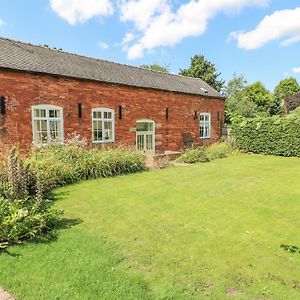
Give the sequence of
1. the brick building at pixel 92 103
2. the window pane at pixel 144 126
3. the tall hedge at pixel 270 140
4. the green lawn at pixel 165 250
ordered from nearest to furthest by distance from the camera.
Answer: the green lawn at pixel 165 250
the brick building at pixel 92 103
the window pane at pixel 144 126
the tall hedge at pixel 270 140

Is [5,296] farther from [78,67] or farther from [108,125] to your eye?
[78,67]

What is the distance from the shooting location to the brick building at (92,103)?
11430 millimetres

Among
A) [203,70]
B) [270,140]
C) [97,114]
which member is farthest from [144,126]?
[203,70]

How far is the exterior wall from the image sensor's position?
11242mm

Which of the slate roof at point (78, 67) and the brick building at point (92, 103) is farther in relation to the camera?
the slate roof at point (78, 67)

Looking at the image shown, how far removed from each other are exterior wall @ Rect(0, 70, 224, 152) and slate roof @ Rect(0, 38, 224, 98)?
32 centimetres

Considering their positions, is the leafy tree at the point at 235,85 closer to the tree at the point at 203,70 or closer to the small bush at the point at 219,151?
the tree at the point at 203,70

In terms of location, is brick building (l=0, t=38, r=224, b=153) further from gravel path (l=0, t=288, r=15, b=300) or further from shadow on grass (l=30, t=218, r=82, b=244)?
gravel path (l=0, t=288, r=15, b=300)

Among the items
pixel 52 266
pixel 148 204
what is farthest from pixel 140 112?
pixel 52 266

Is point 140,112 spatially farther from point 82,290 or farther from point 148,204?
point 82,290

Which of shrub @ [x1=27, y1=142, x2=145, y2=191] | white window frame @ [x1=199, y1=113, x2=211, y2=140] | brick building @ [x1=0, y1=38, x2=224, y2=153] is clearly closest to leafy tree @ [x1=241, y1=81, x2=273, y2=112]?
white window frame @ [x1=199, y1=113, x2=211, y2=140]

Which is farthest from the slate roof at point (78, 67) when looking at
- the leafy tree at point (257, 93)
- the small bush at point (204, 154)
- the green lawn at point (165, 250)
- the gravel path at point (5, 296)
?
the leafy tree at point (257, 93)

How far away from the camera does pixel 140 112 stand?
16.1 m

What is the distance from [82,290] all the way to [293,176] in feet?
32.7
